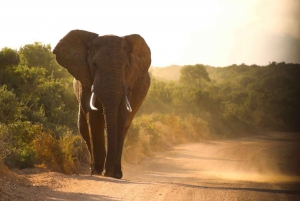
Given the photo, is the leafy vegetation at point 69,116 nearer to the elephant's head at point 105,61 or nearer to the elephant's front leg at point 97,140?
the elephant's front leg at point 97,140

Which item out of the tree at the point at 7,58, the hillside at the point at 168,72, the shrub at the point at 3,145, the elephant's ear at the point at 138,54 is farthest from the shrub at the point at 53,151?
the hillside at the point at 168,72

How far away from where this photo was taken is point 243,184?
12055mm

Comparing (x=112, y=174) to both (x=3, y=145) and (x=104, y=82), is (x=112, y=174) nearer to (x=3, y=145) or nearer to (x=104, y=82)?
(x=104, y=82)

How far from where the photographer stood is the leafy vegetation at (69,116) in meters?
12.9

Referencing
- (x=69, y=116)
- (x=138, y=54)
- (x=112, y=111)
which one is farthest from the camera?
(x=69, y=116)

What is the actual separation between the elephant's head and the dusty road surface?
2.10 metres

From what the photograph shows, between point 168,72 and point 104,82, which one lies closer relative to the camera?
point 104,82

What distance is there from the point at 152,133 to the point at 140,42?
30.6ft

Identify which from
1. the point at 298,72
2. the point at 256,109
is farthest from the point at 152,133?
the point at 298,72

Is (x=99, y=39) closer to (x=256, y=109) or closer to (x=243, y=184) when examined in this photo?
(x=243, y=184)

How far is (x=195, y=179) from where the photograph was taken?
14062mm

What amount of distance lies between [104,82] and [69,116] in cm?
472

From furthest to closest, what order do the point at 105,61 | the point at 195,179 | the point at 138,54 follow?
the point at 138,54 → the point at 195,179 → the point at 105,61

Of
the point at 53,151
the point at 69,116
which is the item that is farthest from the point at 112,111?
the point at 69,116
